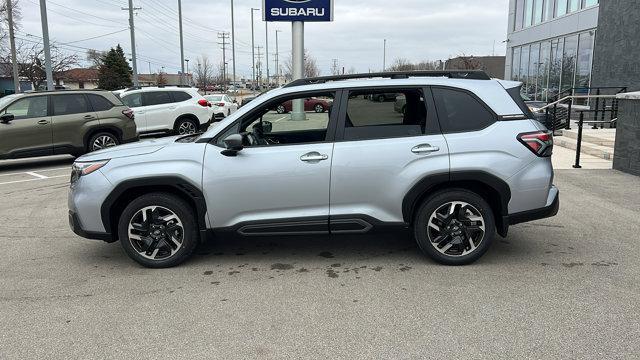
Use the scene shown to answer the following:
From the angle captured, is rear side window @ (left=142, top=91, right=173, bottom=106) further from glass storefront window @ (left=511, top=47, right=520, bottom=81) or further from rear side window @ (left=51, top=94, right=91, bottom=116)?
glass storefront window @ (left=511, top=47, right=520, bottom=81)

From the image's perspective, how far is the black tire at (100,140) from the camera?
11.5m

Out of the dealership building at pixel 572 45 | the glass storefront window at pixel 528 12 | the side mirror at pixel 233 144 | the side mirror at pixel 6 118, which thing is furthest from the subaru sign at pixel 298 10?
the glass storefront window at pixel 528 12

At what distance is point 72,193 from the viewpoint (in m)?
4.82

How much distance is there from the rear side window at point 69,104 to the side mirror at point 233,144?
8273 mm

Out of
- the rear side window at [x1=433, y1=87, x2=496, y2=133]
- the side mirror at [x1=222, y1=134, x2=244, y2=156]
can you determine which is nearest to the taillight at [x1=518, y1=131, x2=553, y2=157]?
the rear side window at [x1=433, y1=87, x2=496, y2=133]

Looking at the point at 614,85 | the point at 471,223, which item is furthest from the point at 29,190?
the point at 614,85

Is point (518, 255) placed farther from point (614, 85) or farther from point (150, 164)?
point (614, 85)

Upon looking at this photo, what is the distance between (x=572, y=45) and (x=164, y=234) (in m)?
23.6

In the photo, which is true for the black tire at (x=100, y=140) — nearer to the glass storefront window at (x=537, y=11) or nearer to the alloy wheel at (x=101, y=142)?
the alloy wheel at (x=101, y=142)

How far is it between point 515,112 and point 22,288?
4615 mm

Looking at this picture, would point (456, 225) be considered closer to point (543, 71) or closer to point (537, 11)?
Result: point (543, 71)

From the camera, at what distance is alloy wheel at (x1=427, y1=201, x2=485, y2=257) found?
15.2 feet

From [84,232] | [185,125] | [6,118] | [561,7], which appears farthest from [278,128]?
[561,7]

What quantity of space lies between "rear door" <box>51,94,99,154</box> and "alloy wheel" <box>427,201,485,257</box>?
30.5 ft
